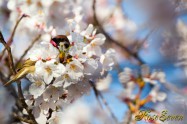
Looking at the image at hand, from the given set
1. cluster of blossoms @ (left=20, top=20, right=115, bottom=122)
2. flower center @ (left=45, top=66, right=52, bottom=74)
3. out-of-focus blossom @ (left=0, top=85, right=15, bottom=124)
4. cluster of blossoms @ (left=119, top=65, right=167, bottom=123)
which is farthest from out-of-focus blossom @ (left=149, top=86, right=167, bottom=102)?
flower center @ (left=45, top=66, right=52, bottom=74)

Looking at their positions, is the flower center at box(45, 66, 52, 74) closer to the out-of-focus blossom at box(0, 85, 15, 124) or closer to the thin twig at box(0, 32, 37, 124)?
the thin twig at box(0, 32, 37, 124)

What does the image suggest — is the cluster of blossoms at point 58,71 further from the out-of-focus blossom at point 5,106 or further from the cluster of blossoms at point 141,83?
the cluster of blossoms at point 141,83

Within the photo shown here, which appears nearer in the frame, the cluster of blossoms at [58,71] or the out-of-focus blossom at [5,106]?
the cluster of blossoms at [58,71]

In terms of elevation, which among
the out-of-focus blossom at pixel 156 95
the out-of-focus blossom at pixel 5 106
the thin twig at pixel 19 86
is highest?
the thin twig at pixel 19 86

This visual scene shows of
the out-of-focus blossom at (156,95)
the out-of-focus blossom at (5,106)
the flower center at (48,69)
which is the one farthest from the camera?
the out-of-focus blossom at (156,95)

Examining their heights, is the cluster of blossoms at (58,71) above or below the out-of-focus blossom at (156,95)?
above

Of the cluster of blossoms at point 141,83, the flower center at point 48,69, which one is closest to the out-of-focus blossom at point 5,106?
the cluster of blossoms at point 141,83
